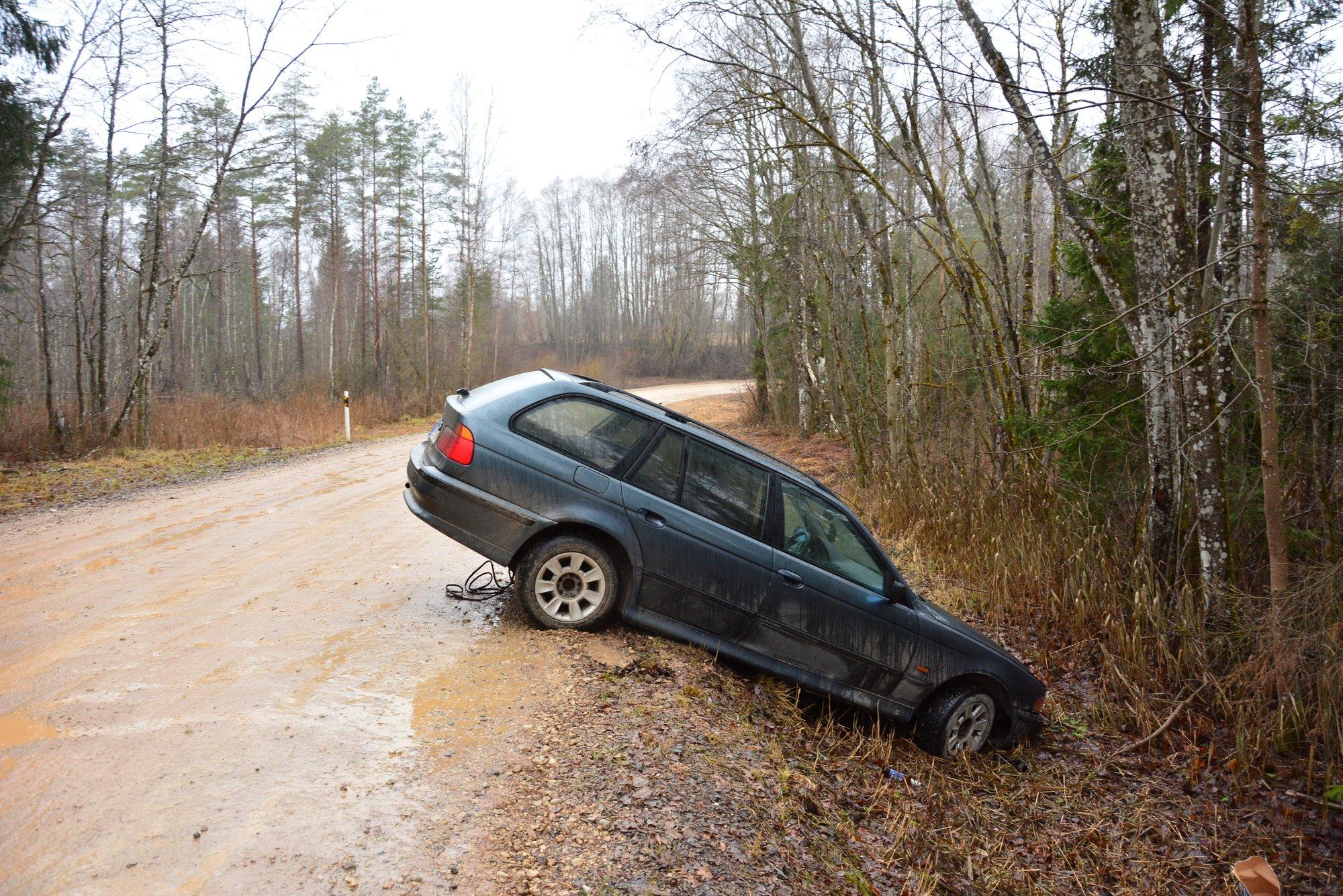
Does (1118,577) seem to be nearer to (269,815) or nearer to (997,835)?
(997,835)

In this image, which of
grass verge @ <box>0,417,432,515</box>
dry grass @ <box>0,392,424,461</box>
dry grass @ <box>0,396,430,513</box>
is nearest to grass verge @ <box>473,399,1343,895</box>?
grass verge @ <box>0,417,432,515</box>

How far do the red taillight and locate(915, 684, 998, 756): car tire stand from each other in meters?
3.77

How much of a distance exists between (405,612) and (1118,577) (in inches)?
251

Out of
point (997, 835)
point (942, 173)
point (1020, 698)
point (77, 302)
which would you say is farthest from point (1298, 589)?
point (77, 302)

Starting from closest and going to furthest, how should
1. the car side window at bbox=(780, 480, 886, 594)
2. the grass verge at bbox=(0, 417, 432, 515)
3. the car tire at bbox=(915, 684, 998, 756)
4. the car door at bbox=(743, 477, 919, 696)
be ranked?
the car door at bbox=(743, 477, 919, 696), the car side window at bbox=(780, 480, 886, 594), the car tire at bbox=(915, 684, 998, 756), the grass verge at bbox=(0, 417, 432, 515)

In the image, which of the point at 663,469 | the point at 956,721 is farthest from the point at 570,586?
Result: the point at 956,721

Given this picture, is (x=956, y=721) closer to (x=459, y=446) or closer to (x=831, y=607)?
(x=831, y=607)

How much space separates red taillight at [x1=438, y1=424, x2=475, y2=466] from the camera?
17.1ft

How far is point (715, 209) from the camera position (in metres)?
20.4

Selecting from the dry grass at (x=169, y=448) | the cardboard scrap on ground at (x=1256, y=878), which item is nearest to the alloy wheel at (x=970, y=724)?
the cardboard scrap on ground at (x=1256, y=878)

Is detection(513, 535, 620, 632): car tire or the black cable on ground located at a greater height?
detection(513, 535, 620, 632): car tire

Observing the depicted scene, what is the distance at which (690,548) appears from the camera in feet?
17.0

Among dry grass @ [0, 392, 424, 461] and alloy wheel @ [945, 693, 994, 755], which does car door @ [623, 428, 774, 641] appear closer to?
alloy wheel @ [945, 693, 994, 755]

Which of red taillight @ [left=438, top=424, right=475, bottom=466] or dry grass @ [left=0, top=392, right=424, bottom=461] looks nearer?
red taillight @ [left=438, top=424, right=475, bottom=466]
